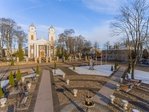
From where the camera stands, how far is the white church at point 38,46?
74500mm

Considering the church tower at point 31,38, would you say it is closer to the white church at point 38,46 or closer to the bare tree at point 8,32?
the white church at point 38,46

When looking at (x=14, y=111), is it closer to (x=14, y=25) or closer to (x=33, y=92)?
(x=33, y=92)

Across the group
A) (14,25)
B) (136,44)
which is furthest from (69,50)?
(136,44)

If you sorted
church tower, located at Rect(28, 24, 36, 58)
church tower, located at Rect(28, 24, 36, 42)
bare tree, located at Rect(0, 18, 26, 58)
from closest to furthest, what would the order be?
bare tree, located at Rect(0, 18, 26, 58), church tower, located at Rect(28, 24, 36, 42), church tower, located at Rect(28, 24, 36, 58)

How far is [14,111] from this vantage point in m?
12.3

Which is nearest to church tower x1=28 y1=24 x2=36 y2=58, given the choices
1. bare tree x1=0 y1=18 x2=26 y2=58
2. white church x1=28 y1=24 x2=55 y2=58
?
white church x1=28 y1=24 x2=55 y2=58

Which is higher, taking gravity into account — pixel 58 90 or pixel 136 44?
pixel 136 44

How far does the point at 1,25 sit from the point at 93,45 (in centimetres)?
5319

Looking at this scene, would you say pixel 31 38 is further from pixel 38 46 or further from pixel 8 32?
pixel 8 32

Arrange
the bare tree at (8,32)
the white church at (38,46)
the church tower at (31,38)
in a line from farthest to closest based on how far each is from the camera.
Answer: the church tower at (31,38) < the white church at (38,46) < the bare tree at (8,32)

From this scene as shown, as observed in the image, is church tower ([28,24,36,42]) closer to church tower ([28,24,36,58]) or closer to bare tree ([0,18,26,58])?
church tower ([28,24,36,58])

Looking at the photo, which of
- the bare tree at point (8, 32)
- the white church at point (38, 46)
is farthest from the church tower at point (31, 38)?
the bare tree at point (8, 32)

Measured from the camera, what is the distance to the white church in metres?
74.5

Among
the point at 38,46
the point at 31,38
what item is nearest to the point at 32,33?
the point at 31,38
